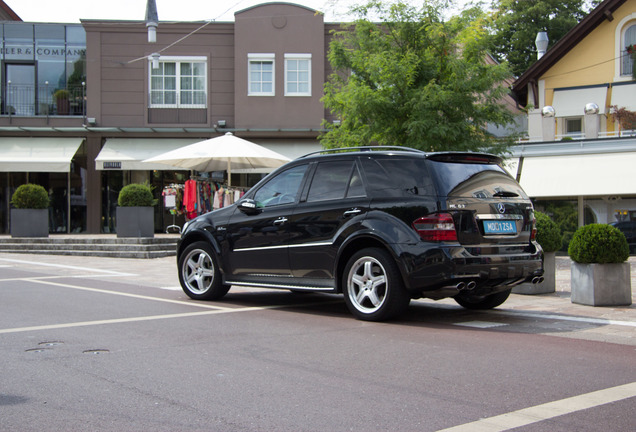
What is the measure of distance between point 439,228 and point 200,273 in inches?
145

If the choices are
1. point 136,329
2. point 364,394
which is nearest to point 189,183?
A: point 136,329

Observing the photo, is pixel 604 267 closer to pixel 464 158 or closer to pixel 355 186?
pixel 464 158

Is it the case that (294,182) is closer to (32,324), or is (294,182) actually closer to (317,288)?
(317,288)

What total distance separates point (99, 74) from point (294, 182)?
1971 centimetres

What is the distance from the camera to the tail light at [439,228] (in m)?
6.99

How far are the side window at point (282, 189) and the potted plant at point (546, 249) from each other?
12.5 feet

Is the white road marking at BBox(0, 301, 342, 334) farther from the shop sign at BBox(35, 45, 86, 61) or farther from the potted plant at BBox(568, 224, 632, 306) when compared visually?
the shop sign at BBox(35, 45, 86, 61)

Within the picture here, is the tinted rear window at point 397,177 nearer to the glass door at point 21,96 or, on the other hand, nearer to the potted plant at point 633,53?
the potted plant at point 633,53

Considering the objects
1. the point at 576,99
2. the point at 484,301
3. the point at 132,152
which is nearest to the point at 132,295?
the point at 484,301

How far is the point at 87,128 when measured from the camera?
25672 millimetres

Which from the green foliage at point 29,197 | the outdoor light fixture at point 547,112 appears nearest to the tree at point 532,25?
the outdoor light fixture at point 547,112

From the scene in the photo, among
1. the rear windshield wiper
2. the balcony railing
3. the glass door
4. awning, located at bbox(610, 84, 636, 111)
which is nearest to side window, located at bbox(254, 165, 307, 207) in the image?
the rear windshield wiper

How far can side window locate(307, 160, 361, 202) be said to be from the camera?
313 inches

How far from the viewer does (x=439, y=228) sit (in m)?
7.00
